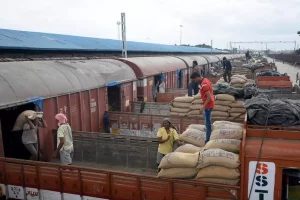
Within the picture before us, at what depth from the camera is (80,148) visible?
7.97 metres

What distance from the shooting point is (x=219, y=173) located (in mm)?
4426

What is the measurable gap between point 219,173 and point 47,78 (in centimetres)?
591

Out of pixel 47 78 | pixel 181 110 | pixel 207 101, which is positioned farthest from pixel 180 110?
pixel 47 78

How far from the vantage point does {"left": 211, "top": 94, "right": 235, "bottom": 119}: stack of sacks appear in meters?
9.73

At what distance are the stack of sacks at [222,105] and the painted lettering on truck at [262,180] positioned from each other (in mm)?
5675

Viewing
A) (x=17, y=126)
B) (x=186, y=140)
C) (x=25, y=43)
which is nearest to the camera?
(x=186, y=140)

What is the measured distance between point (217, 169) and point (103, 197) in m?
2.20

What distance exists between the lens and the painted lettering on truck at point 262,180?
13.5 feet

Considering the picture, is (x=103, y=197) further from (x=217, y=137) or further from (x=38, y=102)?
(x=38, y=102)

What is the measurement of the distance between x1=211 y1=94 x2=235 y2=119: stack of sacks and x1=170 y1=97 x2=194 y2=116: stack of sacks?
1.11 metres

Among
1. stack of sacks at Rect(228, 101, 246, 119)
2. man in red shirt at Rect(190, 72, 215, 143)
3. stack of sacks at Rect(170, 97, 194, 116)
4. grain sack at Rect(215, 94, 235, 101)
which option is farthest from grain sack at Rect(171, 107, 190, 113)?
man in red shirt at Rect(190, 72, 215, 143)

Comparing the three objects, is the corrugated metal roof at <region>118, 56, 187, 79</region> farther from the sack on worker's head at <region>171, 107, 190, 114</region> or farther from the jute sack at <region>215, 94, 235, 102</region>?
the jute sack at <region>215, 94, 235, 102</region>

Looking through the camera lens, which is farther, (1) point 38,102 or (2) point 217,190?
(1) point 38,102

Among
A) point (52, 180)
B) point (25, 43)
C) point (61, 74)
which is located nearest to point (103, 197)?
point (52, 180)
